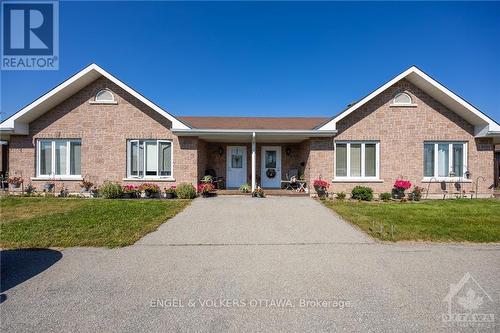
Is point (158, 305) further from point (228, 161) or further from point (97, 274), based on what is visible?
point (228, 161)

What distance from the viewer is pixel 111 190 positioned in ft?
39.3

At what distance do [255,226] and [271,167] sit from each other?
8499 mm

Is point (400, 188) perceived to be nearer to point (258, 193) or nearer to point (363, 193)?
point (363, 193)

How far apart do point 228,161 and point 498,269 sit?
1255 cm

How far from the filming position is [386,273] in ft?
13.8

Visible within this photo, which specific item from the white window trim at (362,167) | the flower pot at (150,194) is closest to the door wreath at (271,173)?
the white window trim at (362,167)

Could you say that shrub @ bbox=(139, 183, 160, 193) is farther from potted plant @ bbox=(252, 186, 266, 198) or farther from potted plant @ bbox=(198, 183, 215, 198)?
potted plant @ bbox=(252, 186, 266, 198)

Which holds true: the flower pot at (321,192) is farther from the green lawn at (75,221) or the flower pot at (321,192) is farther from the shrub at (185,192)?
the green lawn at (75,221)

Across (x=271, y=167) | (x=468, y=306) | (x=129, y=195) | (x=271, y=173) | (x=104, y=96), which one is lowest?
(x=468, y=306)

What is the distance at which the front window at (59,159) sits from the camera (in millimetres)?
12711

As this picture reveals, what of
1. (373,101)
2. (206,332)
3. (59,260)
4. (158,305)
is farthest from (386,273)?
(373,101)

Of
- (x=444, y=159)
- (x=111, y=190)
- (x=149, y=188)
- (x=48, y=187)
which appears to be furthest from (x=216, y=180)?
(x=444, y=159)

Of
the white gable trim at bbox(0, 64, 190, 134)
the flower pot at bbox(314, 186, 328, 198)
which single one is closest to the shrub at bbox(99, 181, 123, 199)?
the white gable trim at bbox(0, 64, 190, 134)

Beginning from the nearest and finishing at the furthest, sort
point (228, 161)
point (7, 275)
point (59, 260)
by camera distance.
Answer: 1. point (7, 275)
2. point (59, 260)
3. point (228, 161)
